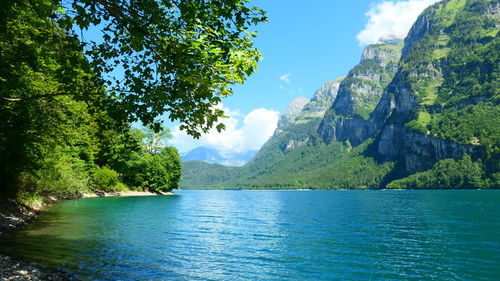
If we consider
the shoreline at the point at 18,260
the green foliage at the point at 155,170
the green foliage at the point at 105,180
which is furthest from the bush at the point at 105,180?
the shoreline at the point at 18,260

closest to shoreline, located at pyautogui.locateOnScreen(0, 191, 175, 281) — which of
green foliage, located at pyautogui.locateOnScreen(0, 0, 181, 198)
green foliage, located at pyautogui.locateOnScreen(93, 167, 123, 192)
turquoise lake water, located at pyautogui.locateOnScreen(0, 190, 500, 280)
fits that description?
turquoise lake water, located at pyautogui.locateOnScreen(0, 190, 500, 280)

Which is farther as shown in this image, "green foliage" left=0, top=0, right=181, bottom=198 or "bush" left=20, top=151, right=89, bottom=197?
"bush" left=20, top=151, right=89, bottom=197

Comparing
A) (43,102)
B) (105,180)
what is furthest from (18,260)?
(105,180)

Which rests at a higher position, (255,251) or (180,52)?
(180,52)

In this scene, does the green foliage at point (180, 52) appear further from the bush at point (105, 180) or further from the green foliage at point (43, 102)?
the bush at point (105, 180)

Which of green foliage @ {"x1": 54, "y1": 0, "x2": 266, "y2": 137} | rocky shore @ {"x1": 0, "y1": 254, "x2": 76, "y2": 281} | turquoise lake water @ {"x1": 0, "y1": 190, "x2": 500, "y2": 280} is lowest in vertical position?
turquoise lake water @ {"x1": 0, "y1": 190, "x2": 500, "y2": 280}

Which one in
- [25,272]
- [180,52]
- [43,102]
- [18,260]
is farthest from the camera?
[43,102]

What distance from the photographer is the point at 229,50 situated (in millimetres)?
8578

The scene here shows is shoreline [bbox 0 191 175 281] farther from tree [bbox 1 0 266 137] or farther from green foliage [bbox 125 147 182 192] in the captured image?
green foliage [bbox 125 147 182 192]

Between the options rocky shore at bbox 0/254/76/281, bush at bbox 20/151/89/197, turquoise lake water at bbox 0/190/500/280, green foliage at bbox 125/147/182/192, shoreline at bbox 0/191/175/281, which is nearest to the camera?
rocky shore at bbox 0/254/76/281

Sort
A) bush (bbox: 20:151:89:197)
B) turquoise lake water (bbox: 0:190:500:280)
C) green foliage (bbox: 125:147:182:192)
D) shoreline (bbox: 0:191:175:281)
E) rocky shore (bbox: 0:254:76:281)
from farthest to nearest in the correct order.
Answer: green foliage (bbox: 125:147:182:192), bush (bbox: 20:151:89:197), turquoise lake water (bbox: 0:190:500:280), shoreline (bbox: 0:191:175:281), rocky shore (bbox: 0:254:76:281)

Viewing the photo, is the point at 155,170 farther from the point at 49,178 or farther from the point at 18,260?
the point at 18,260

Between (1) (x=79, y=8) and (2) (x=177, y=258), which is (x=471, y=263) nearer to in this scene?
(2) (x=177, y=258)

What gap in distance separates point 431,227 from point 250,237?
75.7 feet
